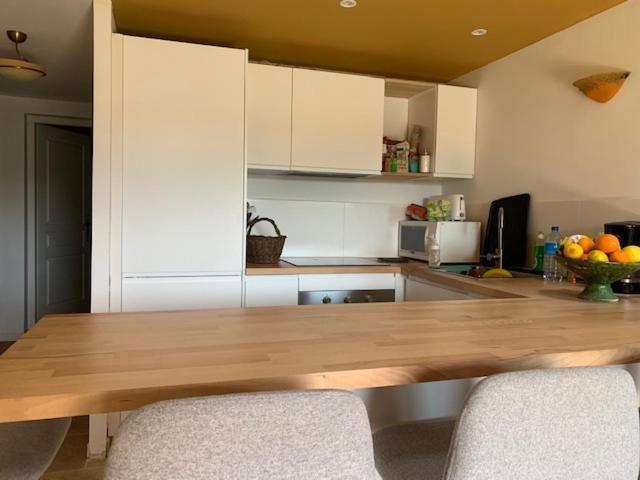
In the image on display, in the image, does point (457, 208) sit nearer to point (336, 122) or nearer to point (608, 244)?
point (336, 122)

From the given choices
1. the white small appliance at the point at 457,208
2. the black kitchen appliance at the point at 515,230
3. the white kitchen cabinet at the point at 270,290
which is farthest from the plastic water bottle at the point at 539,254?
the white kitchen cabinet at the point at 270,290

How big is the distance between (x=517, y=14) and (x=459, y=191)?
1.27 metres

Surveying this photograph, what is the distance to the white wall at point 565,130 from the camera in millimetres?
2121

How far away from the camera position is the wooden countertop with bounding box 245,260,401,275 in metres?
2.51

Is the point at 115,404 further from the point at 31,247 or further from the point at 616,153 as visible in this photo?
the point at 31,247

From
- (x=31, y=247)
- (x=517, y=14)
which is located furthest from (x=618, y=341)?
(x=31, y=247)

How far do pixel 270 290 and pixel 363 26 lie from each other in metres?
1.43

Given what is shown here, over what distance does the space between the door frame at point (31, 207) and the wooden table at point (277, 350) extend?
347cm

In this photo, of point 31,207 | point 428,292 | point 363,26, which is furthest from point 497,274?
point 31,207

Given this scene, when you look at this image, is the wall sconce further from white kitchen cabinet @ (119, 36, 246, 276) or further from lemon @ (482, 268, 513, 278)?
white kitchen cabinet @ (119, 36, 246, 276)

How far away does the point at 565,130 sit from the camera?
2.44m

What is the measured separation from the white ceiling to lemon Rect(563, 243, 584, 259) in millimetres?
2286

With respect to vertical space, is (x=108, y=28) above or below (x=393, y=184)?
above

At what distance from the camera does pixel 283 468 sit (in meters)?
0.62
